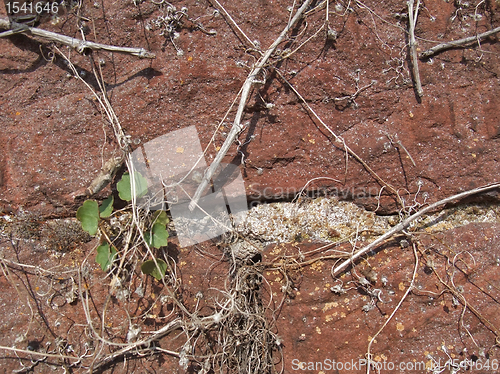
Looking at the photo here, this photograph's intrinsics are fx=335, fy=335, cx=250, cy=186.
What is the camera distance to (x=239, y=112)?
1.28m

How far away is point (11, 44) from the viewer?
4.30 ft

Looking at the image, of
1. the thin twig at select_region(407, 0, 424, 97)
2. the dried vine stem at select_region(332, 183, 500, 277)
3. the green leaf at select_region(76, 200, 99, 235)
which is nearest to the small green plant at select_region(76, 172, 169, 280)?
the green leaf at select_region(76, 200, 99, 235)

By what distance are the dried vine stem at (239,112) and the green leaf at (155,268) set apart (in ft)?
0.77

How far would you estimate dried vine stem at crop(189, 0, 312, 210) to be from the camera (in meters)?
1.28

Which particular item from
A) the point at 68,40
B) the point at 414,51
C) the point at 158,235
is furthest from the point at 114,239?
the point at 414,51

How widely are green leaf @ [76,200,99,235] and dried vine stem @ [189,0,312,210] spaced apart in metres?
0.35

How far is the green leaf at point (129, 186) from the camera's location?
4.09ft

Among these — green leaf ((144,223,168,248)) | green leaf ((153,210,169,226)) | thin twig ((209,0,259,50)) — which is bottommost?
green leaf ((144,223,168,248))

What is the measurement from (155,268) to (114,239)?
0.66 ft

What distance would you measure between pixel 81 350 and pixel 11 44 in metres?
1.21

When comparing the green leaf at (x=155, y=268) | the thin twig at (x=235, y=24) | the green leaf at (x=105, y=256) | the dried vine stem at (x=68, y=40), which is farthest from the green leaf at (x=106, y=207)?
the thin twig at (x=235, y=24)

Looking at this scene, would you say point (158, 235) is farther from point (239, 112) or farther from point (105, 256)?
point (239, 112)

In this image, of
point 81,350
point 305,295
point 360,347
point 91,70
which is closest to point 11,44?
point 91,70

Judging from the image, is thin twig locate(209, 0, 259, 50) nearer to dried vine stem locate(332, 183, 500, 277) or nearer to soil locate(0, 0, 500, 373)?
soil locate(0, 0, 500, 373)
